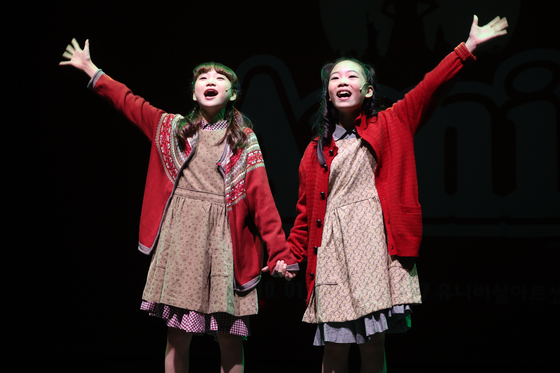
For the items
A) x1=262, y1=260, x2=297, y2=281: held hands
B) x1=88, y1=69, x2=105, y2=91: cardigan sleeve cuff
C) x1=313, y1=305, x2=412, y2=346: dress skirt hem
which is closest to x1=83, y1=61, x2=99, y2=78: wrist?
x1=88, y1=69, x2=105, y2=91: cardigan sleeve cuff

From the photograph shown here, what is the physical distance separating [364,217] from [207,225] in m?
0.61

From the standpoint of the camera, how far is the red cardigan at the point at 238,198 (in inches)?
83.3

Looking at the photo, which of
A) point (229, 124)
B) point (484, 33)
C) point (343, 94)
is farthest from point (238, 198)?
point (484, 33)

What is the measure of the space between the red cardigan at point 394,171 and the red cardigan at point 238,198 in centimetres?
13

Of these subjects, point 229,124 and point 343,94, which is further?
point 229,124

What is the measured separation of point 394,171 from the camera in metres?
2.01

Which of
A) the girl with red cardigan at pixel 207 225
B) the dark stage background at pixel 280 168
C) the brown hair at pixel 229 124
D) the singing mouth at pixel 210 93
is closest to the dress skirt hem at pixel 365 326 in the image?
the girl with red cardigan at pixel 207 225

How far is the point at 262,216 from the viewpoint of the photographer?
2133 mm

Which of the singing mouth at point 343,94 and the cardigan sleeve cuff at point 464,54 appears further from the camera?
the singing mouth at point 343,94

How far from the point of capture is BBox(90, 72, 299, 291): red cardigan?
212cm

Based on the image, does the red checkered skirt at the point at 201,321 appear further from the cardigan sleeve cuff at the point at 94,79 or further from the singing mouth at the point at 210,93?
the cardigan sleeve cuff at the point at 94,79

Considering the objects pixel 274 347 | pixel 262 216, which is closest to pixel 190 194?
pixel 262 216

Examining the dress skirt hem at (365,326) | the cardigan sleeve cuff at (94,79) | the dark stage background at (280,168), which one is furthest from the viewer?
the dark stage background at (280,168)

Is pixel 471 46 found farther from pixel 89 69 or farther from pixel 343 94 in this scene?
pixel 89 69
